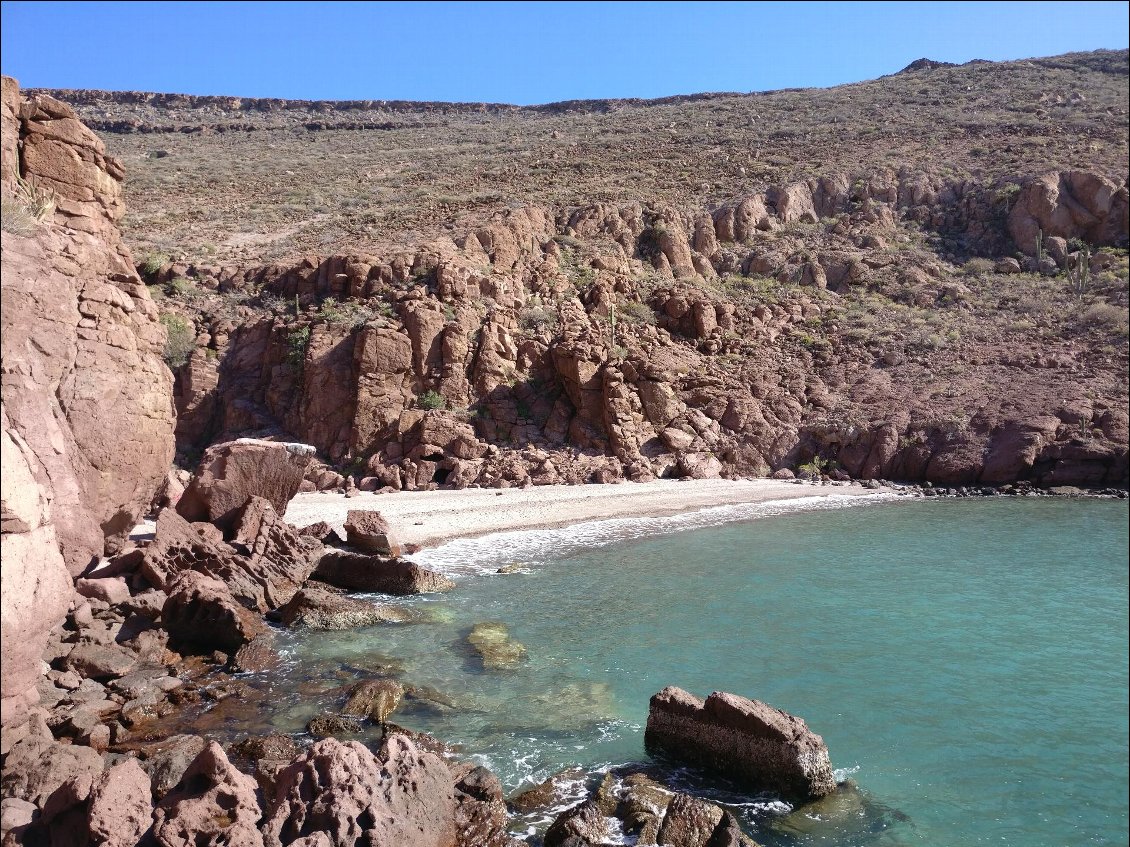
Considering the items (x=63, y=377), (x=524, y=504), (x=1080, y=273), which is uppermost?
(x=1080, y=273)

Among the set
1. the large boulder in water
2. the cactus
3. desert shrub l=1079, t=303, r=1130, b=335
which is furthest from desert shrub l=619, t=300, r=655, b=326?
the large boulder in water

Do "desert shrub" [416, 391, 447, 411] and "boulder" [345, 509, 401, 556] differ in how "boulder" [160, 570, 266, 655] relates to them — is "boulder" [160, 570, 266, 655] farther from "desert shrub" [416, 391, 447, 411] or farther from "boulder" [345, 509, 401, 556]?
"desert shrub" [416, 391, 447, 411]

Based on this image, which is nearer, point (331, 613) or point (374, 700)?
point (374, 700)

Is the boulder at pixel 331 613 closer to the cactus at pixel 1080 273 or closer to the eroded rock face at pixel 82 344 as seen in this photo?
the eroded rock face at pixel 82 344

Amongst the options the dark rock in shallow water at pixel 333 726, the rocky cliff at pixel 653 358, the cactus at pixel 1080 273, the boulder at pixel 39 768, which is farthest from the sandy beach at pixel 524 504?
the cactus at pixel 1080 273

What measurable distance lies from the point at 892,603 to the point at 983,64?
64.1 meters

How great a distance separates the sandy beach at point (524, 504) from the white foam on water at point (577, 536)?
375 mm

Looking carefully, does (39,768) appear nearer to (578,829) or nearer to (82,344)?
(578,829)

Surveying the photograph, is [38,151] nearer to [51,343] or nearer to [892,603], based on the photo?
[51,343]

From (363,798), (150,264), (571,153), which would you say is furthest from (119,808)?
(571,153)

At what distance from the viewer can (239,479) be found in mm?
13508

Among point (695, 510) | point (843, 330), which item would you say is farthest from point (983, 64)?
point (695, 510)

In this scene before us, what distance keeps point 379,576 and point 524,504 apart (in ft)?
23.3

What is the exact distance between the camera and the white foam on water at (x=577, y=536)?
A: 15.4 m
